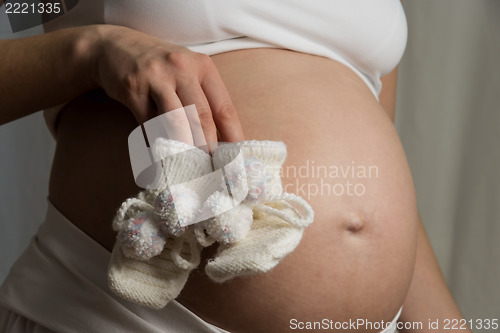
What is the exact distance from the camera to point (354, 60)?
82cm

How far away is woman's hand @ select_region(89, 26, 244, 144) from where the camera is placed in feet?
1.82

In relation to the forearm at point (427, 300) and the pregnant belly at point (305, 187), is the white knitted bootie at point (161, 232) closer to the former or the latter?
the pregnant belly at point (305, 187)

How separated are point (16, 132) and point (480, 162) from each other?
99 cm

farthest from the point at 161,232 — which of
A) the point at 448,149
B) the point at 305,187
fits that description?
the point at 448,149

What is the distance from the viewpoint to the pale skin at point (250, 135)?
0.58 m

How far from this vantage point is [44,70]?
64cm

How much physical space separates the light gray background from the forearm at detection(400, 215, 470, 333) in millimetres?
508

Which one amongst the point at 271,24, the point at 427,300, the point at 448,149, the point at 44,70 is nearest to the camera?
the point at 44,70

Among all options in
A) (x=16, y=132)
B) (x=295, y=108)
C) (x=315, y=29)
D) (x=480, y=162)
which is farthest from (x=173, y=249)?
(x=480, y=162)

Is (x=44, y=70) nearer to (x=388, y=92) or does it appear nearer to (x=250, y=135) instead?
(x=250, y=135)
